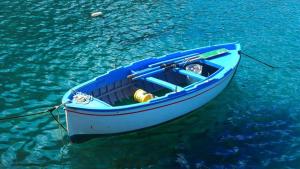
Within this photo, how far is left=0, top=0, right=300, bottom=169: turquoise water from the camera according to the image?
17484mm

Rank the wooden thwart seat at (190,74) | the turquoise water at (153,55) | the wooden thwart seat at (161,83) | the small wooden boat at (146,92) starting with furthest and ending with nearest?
the wooden thwart seat at (190,74), the wooden thwart seat at (161,83), the turquoise water at (153,55), the small wooden boat at (146,92)

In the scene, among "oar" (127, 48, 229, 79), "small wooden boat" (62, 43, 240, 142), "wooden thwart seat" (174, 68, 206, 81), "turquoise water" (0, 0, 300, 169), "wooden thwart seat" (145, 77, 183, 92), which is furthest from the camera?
"oar" (127, 48, 229, 79)

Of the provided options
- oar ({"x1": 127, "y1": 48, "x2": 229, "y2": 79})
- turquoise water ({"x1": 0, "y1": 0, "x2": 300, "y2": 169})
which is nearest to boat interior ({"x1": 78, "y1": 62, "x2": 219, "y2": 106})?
oar ({"x1": 127, "y1": 48, "x2": 229, "y2": 79})

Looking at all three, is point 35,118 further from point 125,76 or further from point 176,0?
point 176,0

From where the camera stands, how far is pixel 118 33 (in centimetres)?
3184

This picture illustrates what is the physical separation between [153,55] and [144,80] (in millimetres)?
7820

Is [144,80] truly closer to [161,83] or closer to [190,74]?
[161,83]

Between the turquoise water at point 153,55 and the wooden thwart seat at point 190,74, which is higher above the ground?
the wooden thwart seat at point 190,74

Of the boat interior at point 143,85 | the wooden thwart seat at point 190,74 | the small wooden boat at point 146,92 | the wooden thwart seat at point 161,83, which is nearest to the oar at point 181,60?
the small wooden boat at point 146,92

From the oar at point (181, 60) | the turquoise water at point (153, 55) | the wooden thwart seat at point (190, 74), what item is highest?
the oar at point (181, 60)

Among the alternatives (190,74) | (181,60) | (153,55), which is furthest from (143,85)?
(153,55)

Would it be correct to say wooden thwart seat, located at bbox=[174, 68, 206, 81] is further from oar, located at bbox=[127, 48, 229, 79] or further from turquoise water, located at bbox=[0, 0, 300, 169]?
turquoise water, located at bbox=[0, 0, 300, 169]

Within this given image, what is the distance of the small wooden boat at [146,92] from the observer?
16703mm

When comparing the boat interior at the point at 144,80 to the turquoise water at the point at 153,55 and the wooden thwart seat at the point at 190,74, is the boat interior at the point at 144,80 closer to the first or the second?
the wooden thwart seat at the point at 190,74
